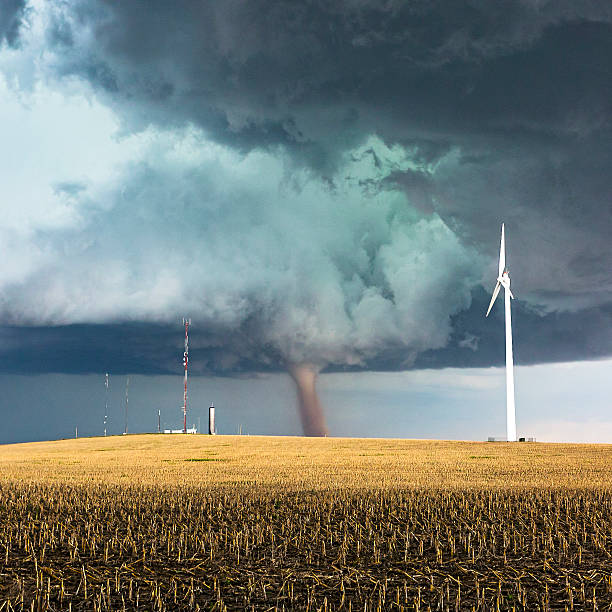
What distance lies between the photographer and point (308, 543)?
71.4 ft

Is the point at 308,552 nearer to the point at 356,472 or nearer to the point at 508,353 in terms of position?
the point at 356,472

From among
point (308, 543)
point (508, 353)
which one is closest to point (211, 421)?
point (508, 353)

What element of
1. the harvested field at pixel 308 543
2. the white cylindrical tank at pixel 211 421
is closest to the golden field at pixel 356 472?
the harvested field at pixel 308 543

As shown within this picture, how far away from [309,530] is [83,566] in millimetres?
8084

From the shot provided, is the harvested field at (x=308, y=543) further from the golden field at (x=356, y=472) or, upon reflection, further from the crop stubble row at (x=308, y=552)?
the golden field at (x=356, y=472)

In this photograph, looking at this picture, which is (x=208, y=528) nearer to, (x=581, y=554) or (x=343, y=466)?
(x=581, y=554)

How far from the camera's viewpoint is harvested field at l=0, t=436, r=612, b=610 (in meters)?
15.8

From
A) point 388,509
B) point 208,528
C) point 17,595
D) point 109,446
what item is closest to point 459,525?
point 388,509

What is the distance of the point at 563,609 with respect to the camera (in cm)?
1488

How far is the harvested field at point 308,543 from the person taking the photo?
15.8 metres

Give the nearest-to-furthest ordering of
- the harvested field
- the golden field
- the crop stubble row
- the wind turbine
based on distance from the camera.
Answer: the crop stubble row → the harvested field → the golden field → the wind turbine

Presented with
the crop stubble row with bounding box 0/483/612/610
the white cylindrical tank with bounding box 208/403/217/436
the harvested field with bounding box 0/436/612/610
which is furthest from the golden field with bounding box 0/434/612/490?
the white cylindrical tank with bounding box 208/403/217/436

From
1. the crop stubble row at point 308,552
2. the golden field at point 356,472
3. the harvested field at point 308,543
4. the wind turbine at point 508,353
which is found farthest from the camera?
the wind turbine at point 508,353

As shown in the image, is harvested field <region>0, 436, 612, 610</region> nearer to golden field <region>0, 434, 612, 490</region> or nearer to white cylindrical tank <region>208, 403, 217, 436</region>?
golden field <region>0, 434, 612, 490</region>
